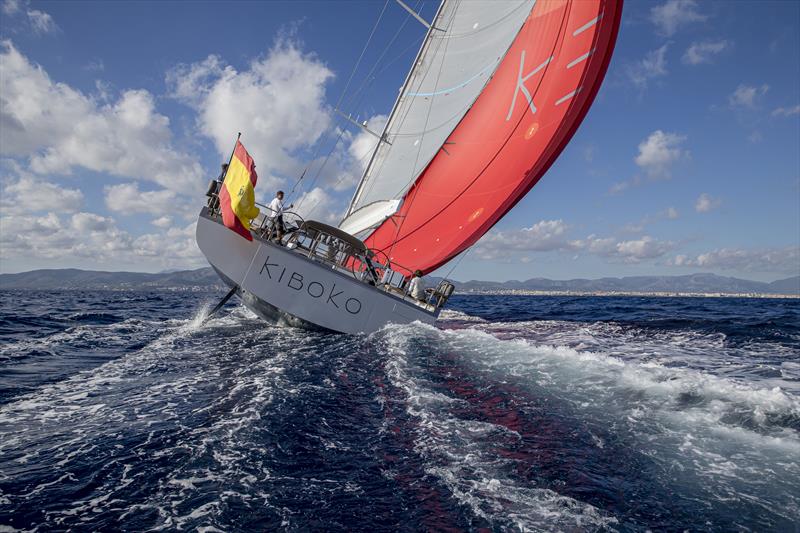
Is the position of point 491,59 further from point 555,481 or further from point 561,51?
point 555,481

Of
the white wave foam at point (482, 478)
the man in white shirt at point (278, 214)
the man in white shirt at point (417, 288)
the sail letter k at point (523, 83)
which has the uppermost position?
the sail letter k at point (523, 83)

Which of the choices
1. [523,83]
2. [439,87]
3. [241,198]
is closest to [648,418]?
[241,198]

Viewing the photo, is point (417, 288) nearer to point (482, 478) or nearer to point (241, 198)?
point (241, 198)

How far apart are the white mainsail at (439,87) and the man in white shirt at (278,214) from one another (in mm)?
2454

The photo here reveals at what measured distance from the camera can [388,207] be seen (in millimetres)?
10969

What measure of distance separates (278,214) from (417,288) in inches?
148

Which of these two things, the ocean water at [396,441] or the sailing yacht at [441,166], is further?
the sailing yacht at [441,166]

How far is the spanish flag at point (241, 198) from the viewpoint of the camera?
340 inches

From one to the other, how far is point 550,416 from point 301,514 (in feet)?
10.4

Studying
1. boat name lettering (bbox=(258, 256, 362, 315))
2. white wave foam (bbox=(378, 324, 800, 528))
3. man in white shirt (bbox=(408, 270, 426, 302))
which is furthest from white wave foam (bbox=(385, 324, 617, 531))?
man in white shirt (bbox=(408, 270, 426, 302))

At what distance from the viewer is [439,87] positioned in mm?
12562

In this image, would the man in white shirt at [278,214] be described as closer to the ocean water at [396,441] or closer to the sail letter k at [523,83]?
the ocean water at [396,441]

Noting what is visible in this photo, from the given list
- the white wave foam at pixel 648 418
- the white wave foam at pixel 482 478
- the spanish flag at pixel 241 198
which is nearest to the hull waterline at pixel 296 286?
the spanish flag at pixel 241 198

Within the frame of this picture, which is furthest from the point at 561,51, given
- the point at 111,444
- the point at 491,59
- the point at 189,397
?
the point at 111,444
